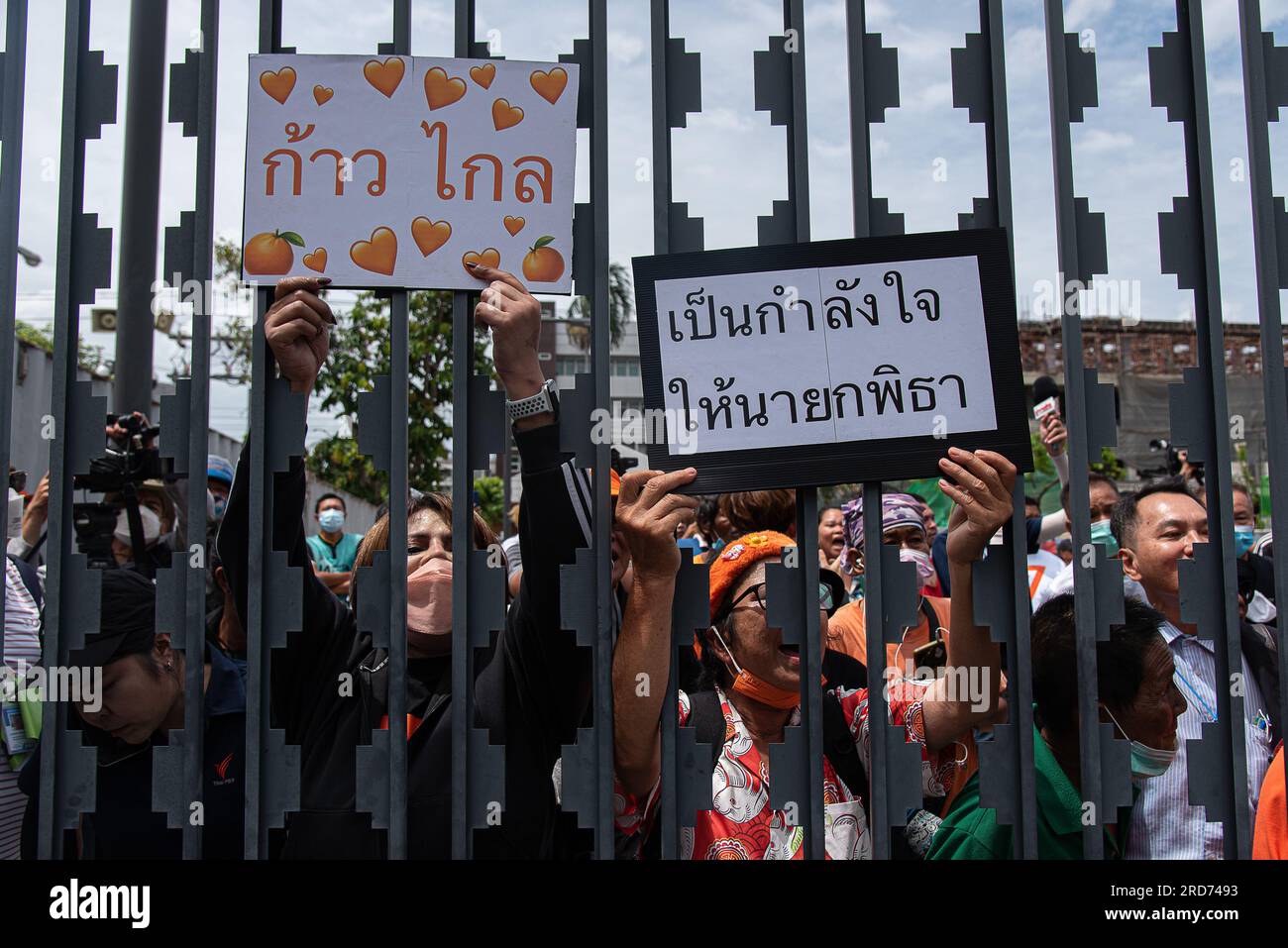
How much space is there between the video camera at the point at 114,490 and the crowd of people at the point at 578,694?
79cm

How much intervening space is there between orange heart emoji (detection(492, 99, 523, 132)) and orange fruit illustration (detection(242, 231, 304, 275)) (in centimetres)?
39

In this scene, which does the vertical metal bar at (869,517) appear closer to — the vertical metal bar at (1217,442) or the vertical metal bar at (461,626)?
the vertical metal bar at (1217,442)

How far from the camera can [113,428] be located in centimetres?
370

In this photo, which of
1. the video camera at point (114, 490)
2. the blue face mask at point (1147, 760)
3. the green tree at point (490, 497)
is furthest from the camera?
the green tree at point (490, 497)

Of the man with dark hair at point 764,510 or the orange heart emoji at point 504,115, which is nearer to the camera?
the orange heart emoji at point 504,115

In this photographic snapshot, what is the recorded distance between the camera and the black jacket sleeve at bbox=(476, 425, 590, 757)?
1.88m

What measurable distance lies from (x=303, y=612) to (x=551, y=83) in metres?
1.07

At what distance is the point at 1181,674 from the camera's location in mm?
2988

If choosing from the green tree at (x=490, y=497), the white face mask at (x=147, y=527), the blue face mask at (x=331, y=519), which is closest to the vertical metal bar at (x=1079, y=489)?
the white face mask at (x=147, y=527)

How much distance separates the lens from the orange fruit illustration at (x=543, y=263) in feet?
6.09

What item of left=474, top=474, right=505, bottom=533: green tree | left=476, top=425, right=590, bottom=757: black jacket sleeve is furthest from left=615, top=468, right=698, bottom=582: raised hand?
left=474, top=474, right=505, bottom=533: green tree

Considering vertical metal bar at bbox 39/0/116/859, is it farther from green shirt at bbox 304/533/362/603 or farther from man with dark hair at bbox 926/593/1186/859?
green shirt at bbox 304/533/362/603

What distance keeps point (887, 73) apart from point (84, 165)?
142 cm
